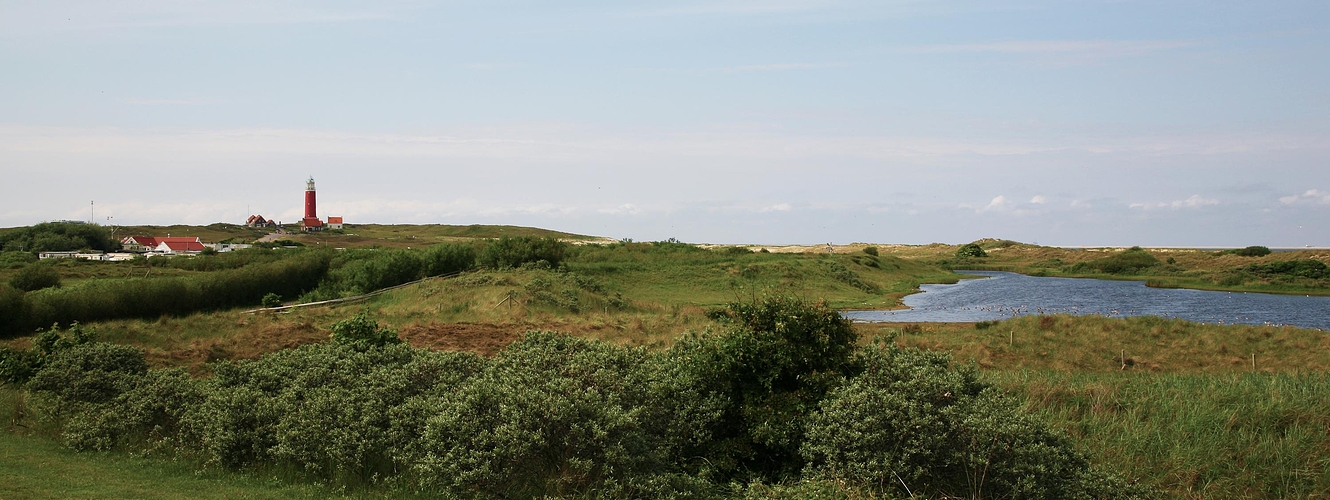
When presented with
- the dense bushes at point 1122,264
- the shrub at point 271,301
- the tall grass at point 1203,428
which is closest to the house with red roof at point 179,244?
the shrub at point 271,301

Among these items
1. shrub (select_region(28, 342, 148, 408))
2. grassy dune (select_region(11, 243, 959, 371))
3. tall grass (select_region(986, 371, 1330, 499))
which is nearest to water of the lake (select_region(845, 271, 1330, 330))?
grassy dune (select_region(11, 243, 959, 371))

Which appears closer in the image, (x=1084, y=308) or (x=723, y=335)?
(x=723, y=335)

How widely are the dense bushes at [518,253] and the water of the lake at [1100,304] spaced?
1446 cm

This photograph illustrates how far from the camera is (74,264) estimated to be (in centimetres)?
3712

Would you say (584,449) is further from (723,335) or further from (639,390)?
(723,335)

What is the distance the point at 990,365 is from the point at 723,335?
1042 centimetres

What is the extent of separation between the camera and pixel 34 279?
88.5 feet

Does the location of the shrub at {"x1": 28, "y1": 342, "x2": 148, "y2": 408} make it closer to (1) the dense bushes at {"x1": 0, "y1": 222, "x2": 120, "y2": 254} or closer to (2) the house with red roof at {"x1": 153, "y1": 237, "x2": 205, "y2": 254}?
(1) the dense bushes at {"x1": 0, "y1": 222, "x2": 120, "y2": 254}

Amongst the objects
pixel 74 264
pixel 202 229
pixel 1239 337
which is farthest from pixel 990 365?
pixel 202 229

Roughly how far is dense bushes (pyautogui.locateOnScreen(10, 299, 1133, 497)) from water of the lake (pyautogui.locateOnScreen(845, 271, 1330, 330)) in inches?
950

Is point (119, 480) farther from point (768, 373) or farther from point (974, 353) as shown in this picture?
point (974, 353)

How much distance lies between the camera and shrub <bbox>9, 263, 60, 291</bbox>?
86.0ft

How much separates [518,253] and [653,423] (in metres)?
31.0

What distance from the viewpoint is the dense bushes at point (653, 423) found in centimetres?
768
